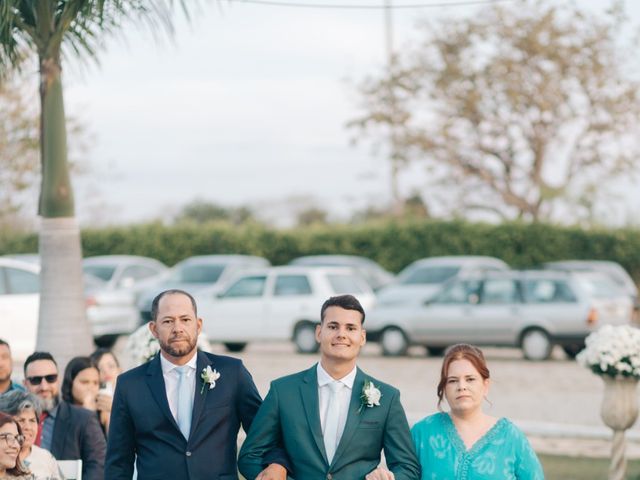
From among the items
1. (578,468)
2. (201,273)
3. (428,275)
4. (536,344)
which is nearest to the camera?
(578,468)

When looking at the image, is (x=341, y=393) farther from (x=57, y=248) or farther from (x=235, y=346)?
(x=235, y=346)

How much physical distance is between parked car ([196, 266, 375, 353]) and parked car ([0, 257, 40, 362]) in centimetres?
488

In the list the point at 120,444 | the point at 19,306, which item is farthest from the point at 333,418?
the point at 19,306

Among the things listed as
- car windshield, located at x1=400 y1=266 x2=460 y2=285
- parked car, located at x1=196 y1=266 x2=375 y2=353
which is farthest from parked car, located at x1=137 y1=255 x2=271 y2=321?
car windshield, located at x1=400 y1=266 x2=460 y2=285

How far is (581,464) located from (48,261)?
5.17m

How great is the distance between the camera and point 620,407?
33.2 ft

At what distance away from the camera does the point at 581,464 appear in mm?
11328

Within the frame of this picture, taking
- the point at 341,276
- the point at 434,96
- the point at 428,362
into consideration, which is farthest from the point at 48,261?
the point at 434,96

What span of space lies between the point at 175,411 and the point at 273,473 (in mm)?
575

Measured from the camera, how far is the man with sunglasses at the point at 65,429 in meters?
7.11

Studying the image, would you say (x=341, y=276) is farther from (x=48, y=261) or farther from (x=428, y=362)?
(x=48, y=261)

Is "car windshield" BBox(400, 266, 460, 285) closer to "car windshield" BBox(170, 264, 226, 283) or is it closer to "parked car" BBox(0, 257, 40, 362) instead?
"car windshield" BBox(170, 264, 226, 283)

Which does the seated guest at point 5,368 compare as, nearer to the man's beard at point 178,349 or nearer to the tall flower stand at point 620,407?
the man's beard at point 178,349

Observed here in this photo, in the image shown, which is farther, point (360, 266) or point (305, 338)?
point (360, 266)
